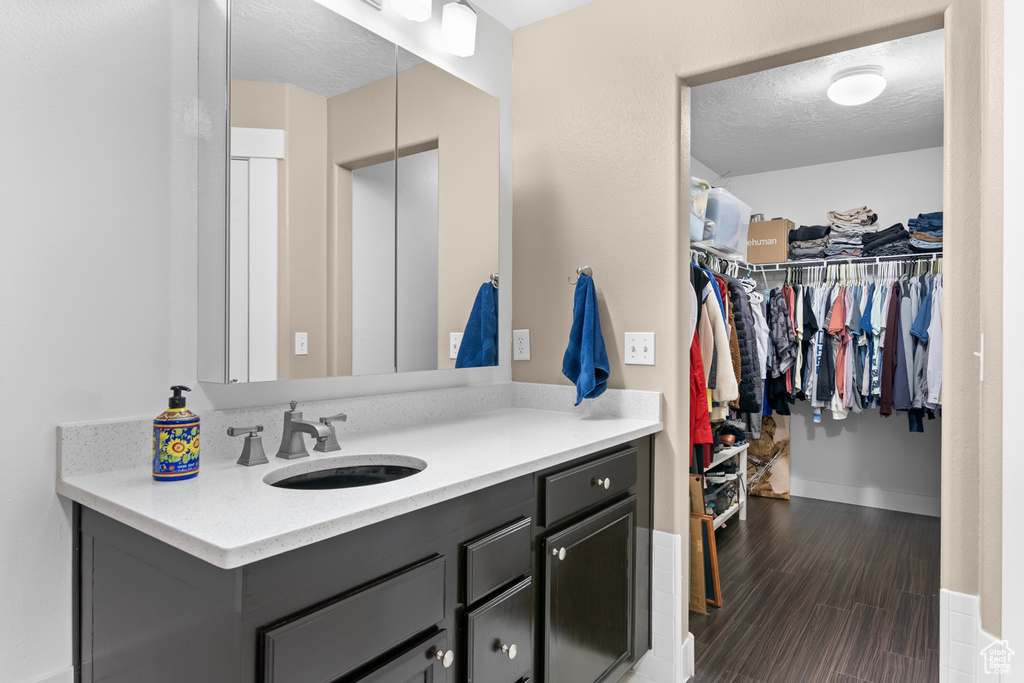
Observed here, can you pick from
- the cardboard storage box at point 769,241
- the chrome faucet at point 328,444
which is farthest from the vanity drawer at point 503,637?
the cardboard storage box at point 769,241

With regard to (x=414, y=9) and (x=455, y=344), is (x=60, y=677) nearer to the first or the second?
(x=455, y=344)

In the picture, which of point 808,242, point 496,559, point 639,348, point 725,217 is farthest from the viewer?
point 808,242

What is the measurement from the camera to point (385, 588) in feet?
3.42

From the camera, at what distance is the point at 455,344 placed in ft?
6.75

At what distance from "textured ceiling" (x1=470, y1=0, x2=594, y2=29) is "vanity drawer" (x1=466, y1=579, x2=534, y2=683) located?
2071 mm

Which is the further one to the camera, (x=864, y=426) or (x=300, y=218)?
(x=864, y=426)

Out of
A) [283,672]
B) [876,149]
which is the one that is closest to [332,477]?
[283,672]

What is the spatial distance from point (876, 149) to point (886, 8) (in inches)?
110

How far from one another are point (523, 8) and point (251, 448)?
193 cm

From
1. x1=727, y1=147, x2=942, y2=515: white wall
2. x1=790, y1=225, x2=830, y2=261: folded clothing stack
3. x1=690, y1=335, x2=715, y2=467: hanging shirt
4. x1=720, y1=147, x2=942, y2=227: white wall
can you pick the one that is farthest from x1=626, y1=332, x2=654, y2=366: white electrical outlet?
x1=720, y1=147, x2=942, y2=227: white wall

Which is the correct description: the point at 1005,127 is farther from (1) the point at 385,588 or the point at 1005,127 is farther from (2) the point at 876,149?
(2) the point at 876,149

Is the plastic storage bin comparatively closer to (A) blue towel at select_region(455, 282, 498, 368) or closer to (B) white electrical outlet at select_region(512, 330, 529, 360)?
(B) white electrical outlet at select_region(512, 330, 529, 360)

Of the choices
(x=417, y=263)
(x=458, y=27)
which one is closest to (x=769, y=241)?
(x=458, y=27)

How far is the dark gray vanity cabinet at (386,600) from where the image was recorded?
2.94ft
